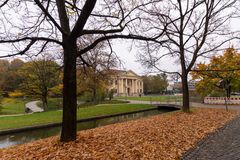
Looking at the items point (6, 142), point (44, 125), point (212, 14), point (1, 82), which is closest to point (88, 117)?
point (44, 125)

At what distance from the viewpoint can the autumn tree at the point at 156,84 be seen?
Answer: 77.8 metres

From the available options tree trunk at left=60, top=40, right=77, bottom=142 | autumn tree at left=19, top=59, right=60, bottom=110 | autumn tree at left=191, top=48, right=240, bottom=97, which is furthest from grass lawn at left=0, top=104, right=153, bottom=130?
autumn tree at left=191, top=48, right=240, bottom=97

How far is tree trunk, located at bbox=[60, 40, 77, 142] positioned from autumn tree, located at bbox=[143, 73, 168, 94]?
69608 mm

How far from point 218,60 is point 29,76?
23.3m

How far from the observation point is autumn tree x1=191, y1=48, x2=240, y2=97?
24.2 m

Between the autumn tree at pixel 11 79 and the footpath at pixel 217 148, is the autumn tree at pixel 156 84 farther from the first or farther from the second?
the footpath at pixel 217 148

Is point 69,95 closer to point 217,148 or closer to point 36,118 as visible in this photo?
point 217,148

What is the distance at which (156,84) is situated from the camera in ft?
260

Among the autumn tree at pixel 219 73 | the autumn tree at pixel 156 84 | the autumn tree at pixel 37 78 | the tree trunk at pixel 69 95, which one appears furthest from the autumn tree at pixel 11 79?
the autumn tree at pixel 156 84

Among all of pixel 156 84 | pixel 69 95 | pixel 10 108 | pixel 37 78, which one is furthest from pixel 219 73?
pixel 156 84

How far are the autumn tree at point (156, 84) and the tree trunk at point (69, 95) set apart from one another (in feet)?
228

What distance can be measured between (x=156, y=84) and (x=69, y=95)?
244 ft

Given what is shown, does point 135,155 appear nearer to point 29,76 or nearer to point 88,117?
point 88,117

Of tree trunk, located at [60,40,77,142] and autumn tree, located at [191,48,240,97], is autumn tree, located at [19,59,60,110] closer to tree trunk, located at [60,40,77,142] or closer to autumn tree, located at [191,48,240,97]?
autumn tree, located at [191,48,240,97]
